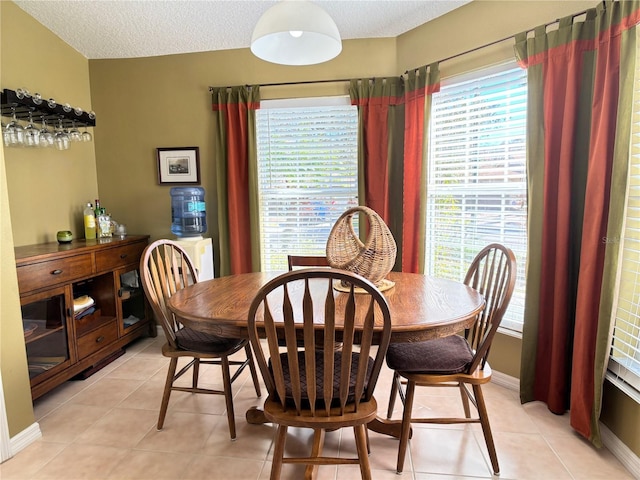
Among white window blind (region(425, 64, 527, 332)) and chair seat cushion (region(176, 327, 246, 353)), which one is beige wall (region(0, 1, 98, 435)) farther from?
white window blind (region(425, 64, 527, 332))


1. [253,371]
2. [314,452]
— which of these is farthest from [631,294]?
[253,371]

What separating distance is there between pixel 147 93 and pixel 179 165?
0.69 meters

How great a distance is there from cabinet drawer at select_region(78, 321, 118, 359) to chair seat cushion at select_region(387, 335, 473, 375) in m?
2.13

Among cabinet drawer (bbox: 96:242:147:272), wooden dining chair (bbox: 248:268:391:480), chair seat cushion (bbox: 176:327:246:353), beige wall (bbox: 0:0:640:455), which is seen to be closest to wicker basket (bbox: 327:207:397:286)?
wooden dining chair (bbox: 248:268:391:480)

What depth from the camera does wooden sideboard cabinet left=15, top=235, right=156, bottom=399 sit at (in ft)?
7.23

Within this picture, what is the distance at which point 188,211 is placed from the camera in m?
3.17

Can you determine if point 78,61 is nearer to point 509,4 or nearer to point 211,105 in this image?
point 211,105

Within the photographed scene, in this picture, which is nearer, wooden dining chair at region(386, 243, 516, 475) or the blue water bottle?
wooden dining chair at region(386, 243, 516, 475)

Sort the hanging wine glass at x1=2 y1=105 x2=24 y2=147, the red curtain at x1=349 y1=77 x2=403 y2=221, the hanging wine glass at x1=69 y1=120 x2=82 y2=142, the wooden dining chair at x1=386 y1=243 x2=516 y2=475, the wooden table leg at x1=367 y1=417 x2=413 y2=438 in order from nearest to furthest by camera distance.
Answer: the wooden dining chair at x1=386 y1=243 x2=516 y2=475 → the wooden table leg at x1=367 y1=417 x2=413 y2=438 → the hanging wine glass at x1=2 y1=105 x2=24 y2=147 → the hanging wine glass at x1=69 y1=120 x2=82 y2=142 → the red curtain at x1=349 y1=77 x2=403 y2=221

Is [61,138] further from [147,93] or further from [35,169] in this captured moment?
[147,93]

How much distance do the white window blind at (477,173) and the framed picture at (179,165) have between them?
199 centimetres

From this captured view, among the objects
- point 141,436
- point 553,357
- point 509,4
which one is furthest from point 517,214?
point 141,436

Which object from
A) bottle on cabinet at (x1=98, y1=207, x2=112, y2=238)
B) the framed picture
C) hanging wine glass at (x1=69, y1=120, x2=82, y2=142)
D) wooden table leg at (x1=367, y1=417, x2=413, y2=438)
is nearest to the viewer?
wooden table leg at (x1=367, y1=417, x2=413, y2=438)

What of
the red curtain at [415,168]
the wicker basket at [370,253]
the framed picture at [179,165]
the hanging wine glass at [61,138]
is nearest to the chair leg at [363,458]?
the wicker basket at [370,253]
